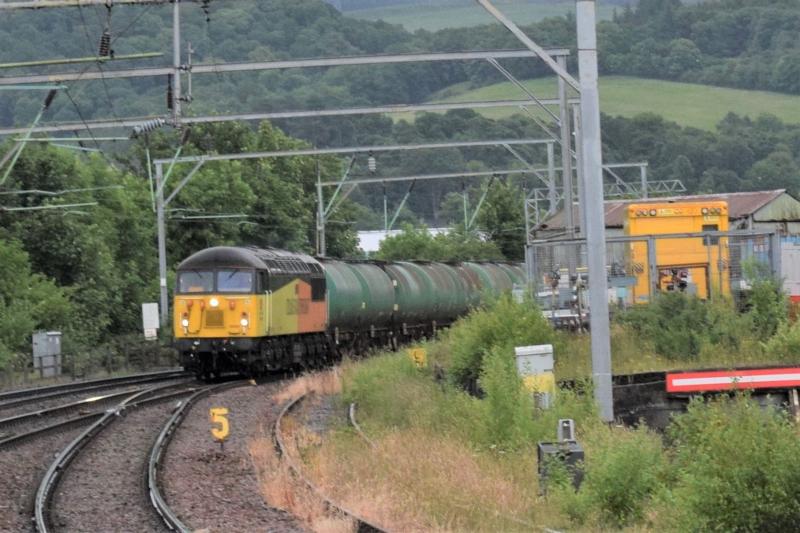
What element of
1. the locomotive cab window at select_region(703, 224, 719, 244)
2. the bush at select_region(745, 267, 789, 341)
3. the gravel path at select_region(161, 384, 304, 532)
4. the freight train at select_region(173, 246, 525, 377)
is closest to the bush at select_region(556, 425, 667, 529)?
the gravel path at select_region(161, 384, 304, 532)

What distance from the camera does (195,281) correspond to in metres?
37.5

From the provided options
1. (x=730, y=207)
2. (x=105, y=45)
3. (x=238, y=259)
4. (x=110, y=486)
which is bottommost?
(x=110, y=486)

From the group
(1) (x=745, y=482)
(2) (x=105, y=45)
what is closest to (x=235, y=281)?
(2) (x=105, y=45)

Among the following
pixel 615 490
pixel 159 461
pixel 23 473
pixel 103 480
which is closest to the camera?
pixel 615 490

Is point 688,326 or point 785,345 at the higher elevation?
point 688,326

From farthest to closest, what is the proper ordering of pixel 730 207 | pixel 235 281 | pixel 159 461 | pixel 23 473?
pixel 730 207, pixel 235 281, pixel 159 461, pixel 23 473

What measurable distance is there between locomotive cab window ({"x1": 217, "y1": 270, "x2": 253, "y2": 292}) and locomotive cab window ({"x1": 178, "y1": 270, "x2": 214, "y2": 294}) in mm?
256

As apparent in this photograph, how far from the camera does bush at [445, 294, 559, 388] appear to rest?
974 inches

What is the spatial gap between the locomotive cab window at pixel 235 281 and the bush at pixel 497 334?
10.8 meters

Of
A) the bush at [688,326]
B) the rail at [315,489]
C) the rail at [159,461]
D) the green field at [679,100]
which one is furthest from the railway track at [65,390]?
the green field at [679,100]

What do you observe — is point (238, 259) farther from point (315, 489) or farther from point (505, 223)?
point (505, 223)

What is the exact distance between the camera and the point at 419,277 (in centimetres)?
5234

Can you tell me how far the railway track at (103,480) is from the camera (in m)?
16.2

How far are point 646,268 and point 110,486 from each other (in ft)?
41.9
